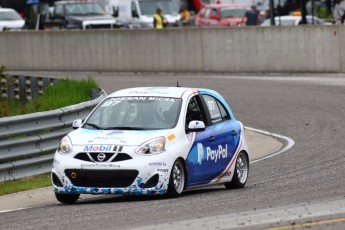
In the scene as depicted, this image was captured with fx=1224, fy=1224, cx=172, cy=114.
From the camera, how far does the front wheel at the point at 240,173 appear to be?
15.1 meters

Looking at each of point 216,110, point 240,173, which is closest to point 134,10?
point 240,173

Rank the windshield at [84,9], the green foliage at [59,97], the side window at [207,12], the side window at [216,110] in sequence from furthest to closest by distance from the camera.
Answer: the windshield at [84,9] → the side window at [207,12] → the green foliage at [59,97] → the side window at [216,110]

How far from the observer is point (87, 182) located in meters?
13.2

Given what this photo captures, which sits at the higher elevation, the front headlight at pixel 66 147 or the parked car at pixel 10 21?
the front headlight at pixel 66 147

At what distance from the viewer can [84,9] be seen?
55.7 m

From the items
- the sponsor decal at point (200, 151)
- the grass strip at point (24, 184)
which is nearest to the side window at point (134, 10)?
the grass strip at point (24, 184)

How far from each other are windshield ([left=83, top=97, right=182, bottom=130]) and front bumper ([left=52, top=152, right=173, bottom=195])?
0.70 m

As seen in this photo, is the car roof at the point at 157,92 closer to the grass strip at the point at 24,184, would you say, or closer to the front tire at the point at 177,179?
the front tire at the point at 177,179

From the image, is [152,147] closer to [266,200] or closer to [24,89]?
[266,200]

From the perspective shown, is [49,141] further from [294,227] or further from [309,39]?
[309,39]

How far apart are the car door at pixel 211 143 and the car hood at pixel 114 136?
22.5 inches

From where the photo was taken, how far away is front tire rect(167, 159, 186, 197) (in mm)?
13352

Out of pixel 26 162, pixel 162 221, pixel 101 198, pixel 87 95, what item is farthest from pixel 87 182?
pixel 87 95

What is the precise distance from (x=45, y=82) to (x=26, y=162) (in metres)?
10.5
